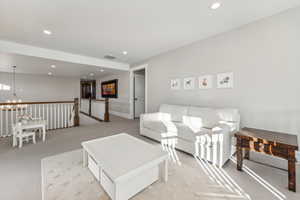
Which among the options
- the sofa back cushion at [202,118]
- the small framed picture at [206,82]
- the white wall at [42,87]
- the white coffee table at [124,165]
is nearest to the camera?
the white coffee table at [124,165]

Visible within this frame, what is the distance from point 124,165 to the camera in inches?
53.0

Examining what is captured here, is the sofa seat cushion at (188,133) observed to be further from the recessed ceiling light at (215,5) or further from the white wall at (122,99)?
the white wall at (122,99)

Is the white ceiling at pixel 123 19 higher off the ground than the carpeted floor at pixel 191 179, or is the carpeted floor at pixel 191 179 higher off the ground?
the white ceiling at pixel 123 19

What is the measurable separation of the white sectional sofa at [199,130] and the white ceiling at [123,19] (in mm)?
1776

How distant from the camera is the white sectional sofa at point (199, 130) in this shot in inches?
78.8

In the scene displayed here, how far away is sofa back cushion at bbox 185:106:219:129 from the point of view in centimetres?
262

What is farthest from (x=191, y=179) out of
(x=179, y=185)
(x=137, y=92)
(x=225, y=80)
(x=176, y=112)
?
(x=137, y=92)

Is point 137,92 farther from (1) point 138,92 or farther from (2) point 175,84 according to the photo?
(2) point 175,84

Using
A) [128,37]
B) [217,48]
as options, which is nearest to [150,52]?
[128,37]

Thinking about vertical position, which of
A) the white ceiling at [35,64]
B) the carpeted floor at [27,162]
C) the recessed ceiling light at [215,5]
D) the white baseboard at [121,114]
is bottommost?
the carpeted floor at [27,162]

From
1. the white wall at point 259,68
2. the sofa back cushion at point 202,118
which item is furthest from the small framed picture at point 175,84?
the sofa back cushion at point 202,118

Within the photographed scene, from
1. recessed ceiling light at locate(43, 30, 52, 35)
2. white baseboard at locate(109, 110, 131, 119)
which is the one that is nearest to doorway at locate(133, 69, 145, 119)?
white baseboard at locate(109, 110, 131, 119)

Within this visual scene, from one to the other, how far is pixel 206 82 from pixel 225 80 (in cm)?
43

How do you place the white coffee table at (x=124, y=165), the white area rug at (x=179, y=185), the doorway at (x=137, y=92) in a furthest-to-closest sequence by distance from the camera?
the doorway at (x=137, y=92)
the white area rug at (x=179, y=185)
the white coffee table at (x=124, y=165)
